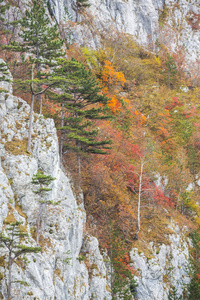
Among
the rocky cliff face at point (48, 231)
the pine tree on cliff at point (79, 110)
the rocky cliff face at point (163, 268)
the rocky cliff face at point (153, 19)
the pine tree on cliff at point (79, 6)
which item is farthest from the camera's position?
the rocky cliff face at point (153, 19)

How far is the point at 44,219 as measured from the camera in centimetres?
1368

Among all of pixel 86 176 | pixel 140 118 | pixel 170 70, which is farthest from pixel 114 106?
pixel 170 70

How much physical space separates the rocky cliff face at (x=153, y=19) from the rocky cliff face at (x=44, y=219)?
41395mm

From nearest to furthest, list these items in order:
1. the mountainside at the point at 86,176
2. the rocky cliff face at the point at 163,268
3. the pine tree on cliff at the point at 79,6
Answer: the mountainside at the point at 86,176
the rocky cliff face at the point at 163,268
the pine tree on cliff at the point at 79,6

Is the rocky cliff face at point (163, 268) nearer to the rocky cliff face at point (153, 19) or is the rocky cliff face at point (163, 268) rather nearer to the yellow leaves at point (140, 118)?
the yellow leaves at point (140, 118)

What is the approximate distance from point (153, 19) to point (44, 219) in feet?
227

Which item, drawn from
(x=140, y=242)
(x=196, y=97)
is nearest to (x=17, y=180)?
(x=140, y=242)

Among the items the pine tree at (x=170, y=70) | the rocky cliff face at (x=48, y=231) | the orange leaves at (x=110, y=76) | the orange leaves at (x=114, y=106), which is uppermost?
the pine tree at (x=170, y=70)

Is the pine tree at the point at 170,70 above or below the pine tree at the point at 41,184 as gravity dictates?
above

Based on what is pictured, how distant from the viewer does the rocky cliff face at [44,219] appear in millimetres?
10531

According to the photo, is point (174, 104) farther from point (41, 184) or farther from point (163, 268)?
point (41, 184)

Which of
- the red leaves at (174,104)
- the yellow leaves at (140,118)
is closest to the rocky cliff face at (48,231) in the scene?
the yellow leaves at (140,118)

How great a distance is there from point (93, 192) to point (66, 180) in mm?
5073

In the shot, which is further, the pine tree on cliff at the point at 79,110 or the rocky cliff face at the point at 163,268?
the rocky cliff face at the point at 163,268
